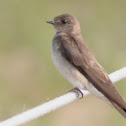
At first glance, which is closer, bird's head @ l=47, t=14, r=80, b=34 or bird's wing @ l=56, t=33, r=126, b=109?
bird's wing @ l=56, t=33, r=126, b=109

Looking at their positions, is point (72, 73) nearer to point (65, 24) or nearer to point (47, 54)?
point (65, 24)

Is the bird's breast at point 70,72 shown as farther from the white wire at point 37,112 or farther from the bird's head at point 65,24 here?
the white wire at point 37,112

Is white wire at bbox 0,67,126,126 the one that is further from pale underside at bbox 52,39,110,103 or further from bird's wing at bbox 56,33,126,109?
pale underside at bbox 52,39,110,103

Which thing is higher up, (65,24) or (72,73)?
(65,24)

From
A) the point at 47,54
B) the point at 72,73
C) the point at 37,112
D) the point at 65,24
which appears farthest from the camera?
the point at 47,54

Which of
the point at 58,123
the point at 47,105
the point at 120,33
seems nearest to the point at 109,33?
the point at 120,33

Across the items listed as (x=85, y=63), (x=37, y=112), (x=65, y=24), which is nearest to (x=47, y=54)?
(x=65, y=24)

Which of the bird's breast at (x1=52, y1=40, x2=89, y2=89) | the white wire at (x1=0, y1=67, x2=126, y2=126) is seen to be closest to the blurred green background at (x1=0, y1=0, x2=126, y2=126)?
the bird's breast at (x1=52, y1=40, x2=89, y2=89)
